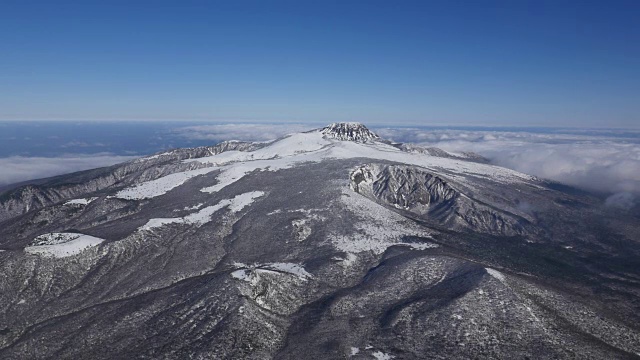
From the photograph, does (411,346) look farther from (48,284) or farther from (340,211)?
(48,284)

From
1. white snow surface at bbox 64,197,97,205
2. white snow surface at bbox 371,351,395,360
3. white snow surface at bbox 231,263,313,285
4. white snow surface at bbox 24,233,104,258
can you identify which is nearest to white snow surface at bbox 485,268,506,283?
white snow surface at bbox 371,351,395,360

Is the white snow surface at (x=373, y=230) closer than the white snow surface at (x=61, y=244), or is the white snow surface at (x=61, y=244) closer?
the white snow surface at (x=61, y=244)

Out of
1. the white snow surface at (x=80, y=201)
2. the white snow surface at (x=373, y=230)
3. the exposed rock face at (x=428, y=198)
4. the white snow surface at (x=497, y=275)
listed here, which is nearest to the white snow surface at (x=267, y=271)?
the white snow surface at (x=373, y=230)

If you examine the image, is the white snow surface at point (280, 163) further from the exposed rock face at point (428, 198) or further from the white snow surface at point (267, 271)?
the white snow surface at point (267, 271)

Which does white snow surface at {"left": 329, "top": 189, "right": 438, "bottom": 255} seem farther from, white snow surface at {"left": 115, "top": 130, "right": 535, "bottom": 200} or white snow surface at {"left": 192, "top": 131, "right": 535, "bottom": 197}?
white snow surface at {"left": 192, "top": 131, "right": 535, "bottom": 197}

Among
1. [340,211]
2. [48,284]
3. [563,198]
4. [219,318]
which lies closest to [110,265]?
[48,284]
